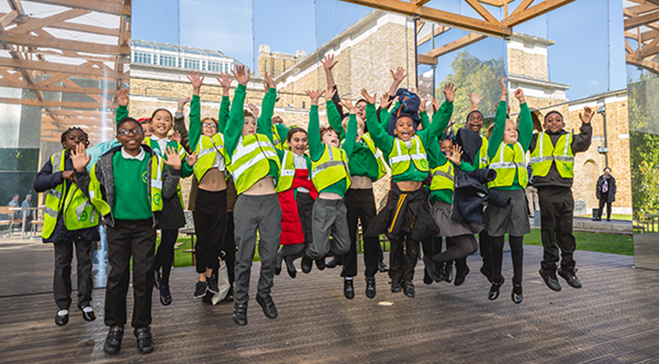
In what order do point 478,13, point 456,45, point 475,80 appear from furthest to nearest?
1. point 456,45
2. point 475,80
3. point 478,13

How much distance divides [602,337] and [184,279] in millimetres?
5066

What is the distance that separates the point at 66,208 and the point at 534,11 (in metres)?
7.99

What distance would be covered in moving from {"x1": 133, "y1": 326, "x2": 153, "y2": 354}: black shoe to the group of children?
0.16 ft

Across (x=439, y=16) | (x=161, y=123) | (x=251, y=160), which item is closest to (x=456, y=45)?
(x=439, y=16)

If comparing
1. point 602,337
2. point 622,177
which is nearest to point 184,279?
point 602,337

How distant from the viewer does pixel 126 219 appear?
325cm

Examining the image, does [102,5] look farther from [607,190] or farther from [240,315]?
[607,190]

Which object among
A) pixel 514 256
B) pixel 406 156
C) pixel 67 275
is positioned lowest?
pixel 67 275

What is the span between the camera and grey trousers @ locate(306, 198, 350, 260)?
4.26 m

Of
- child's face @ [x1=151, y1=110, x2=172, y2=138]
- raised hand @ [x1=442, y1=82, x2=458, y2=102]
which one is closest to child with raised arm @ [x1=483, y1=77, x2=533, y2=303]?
raised hand @ [x1=442, y1=82, x2=458, y2=102]

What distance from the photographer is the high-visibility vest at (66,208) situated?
4.05 m

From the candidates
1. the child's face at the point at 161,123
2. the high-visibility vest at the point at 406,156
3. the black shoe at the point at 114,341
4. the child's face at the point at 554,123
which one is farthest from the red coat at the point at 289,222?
the child's face at the point at 554,123

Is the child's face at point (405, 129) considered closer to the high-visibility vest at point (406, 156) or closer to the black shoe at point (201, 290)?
the high-visibility vest at point (406, 156)

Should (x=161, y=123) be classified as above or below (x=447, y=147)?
above
